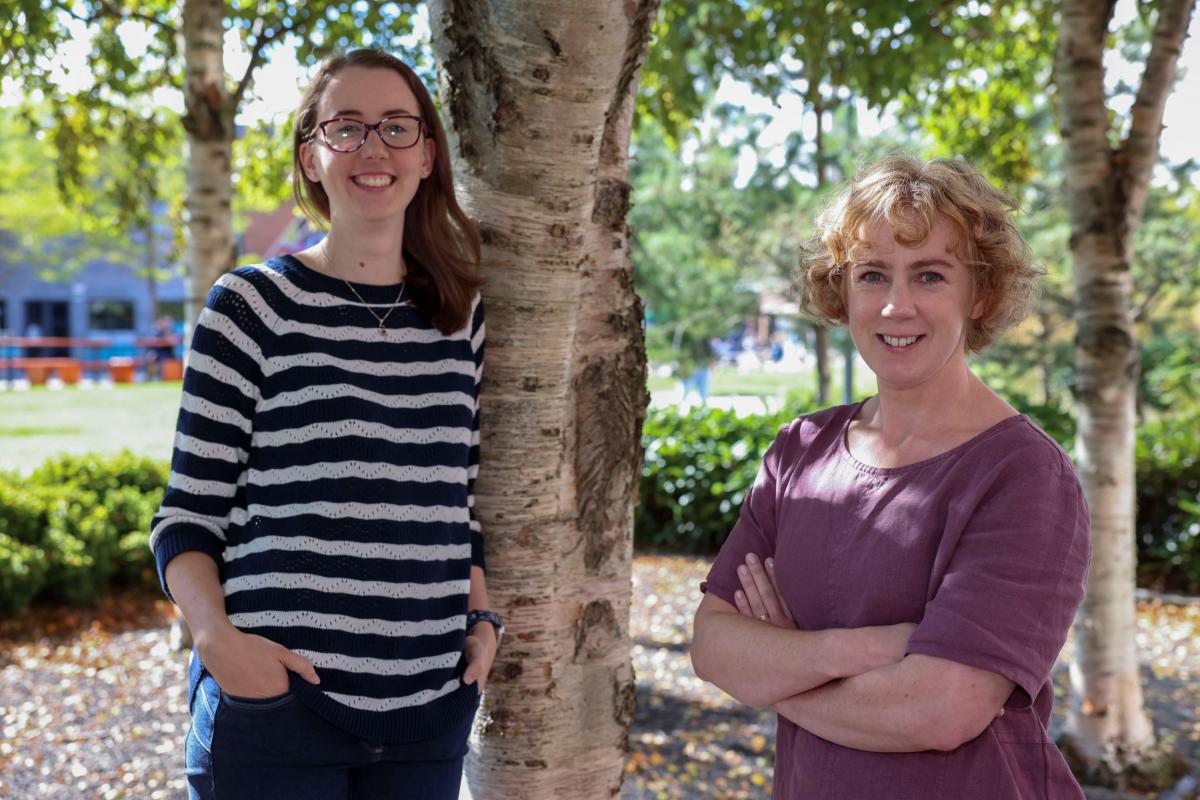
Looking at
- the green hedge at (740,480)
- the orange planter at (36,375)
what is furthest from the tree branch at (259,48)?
the orange planter at (36,375)

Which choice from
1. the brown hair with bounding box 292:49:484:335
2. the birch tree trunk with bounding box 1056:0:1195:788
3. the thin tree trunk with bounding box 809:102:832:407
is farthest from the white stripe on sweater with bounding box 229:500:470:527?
the thin tree trunk with bounding box 809:102:832:407

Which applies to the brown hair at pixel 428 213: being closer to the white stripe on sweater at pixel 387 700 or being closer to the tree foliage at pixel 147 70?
the white stripe on sweater at pixel 387 700

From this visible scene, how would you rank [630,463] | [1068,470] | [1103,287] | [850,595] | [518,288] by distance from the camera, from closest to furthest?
[1068,470]
[850,595]
[518,288]
[630,463]
[1103,287]

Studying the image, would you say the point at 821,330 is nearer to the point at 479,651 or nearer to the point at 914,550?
the point at 479,651

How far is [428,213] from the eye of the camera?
211 cm

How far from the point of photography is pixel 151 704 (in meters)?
5.65

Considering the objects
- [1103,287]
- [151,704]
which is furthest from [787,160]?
[151,704]

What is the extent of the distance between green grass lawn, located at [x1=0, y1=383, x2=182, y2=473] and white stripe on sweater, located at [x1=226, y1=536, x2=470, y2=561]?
1259 cm

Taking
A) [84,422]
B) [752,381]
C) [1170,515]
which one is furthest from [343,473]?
[752,381]

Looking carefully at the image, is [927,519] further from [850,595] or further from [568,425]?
[568,425]

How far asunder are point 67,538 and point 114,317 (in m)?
40.6

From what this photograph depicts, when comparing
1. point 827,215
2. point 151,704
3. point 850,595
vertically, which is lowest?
point 151,704

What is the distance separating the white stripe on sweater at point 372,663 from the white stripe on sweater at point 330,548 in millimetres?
162

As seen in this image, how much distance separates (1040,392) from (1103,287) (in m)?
13.9
